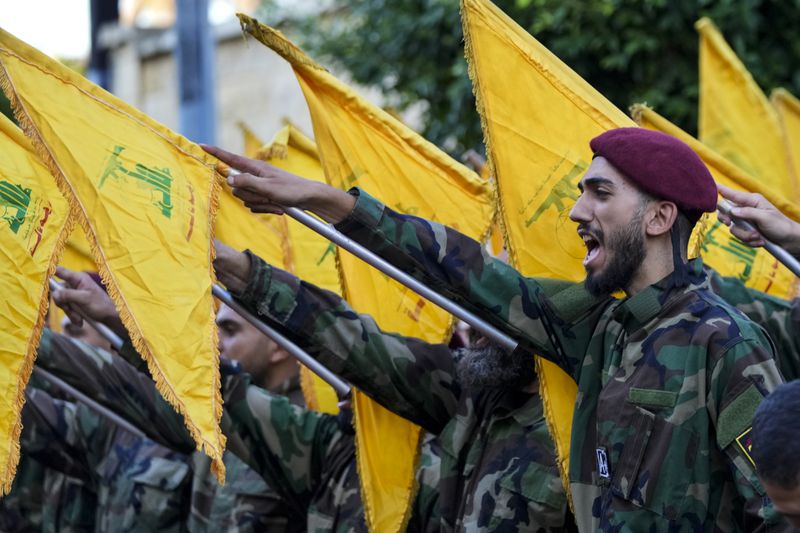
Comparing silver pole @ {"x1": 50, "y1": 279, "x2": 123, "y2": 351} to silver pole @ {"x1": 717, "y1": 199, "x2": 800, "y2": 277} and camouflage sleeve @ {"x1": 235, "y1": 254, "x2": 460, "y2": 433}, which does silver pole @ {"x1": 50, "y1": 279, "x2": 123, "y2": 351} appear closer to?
camouflage sleeve @ {"x1": 235, "y1": 254, "x2": 460, "y2": 433}

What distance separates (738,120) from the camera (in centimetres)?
749

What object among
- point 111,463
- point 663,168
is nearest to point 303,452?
point 111,463

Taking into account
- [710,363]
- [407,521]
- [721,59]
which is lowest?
[407,521]

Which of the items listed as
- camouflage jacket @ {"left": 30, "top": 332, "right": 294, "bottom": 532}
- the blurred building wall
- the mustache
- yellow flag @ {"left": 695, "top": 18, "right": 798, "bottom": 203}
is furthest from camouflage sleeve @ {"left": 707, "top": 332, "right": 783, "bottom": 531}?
the blurred building wall

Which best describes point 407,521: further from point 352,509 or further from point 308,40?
point 308,40

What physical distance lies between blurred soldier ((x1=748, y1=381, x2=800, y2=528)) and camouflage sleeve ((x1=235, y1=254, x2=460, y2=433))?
219cm

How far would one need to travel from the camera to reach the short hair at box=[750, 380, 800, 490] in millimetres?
2676

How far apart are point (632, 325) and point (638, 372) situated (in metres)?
0.20

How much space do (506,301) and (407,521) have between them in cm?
114

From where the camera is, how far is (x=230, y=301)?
186 inches

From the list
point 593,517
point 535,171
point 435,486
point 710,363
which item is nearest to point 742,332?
point 710,363

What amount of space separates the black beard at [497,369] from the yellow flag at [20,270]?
1.41 m

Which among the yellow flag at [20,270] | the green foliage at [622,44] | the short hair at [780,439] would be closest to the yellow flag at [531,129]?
the yellow flag at [20,270]

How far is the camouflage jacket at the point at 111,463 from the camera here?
22.0ft
